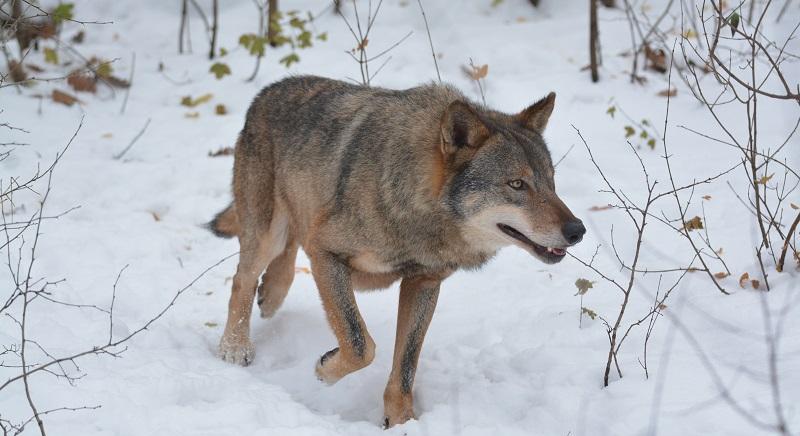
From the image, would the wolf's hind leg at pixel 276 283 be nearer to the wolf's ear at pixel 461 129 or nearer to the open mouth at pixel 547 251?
the wolf's ear at pixel 461 129

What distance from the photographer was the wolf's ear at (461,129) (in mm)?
4238

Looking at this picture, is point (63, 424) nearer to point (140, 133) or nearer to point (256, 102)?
point (256, 102)

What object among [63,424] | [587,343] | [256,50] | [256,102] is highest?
[256,50]

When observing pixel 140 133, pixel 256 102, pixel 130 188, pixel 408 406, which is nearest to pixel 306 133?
pixel 256 102

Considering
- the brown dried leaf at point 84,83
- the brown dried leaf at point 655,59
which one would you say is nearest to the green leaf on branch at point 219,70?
the brown dried leaf at point 84,83

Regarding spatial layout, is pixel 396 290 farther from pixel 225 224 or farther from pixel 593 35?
pixel 593 35

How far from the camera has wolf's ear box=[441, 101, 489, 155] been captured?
13.9ft

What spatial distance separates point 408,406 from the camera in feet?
15.5

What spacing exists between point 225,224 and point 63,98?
3998 mm

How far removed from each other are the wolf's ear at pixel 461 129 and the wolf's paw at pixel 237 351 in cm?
217

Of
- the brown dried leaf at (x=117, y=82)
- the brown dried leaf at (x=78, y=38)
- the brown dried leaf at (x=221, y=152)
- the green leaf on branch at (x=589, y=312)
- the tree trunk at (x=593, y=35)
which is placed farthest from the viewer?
the brown dried leaf at (x=78, y=38)

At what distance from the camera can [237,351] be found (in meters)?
5.61

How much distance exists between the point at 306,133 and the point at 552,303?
2.04 meters

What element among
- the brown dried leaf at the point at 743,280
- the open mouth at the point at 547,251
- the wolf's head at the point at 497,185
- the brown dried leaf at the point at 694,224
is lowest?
the brown dried leaf at the point at 743,280
